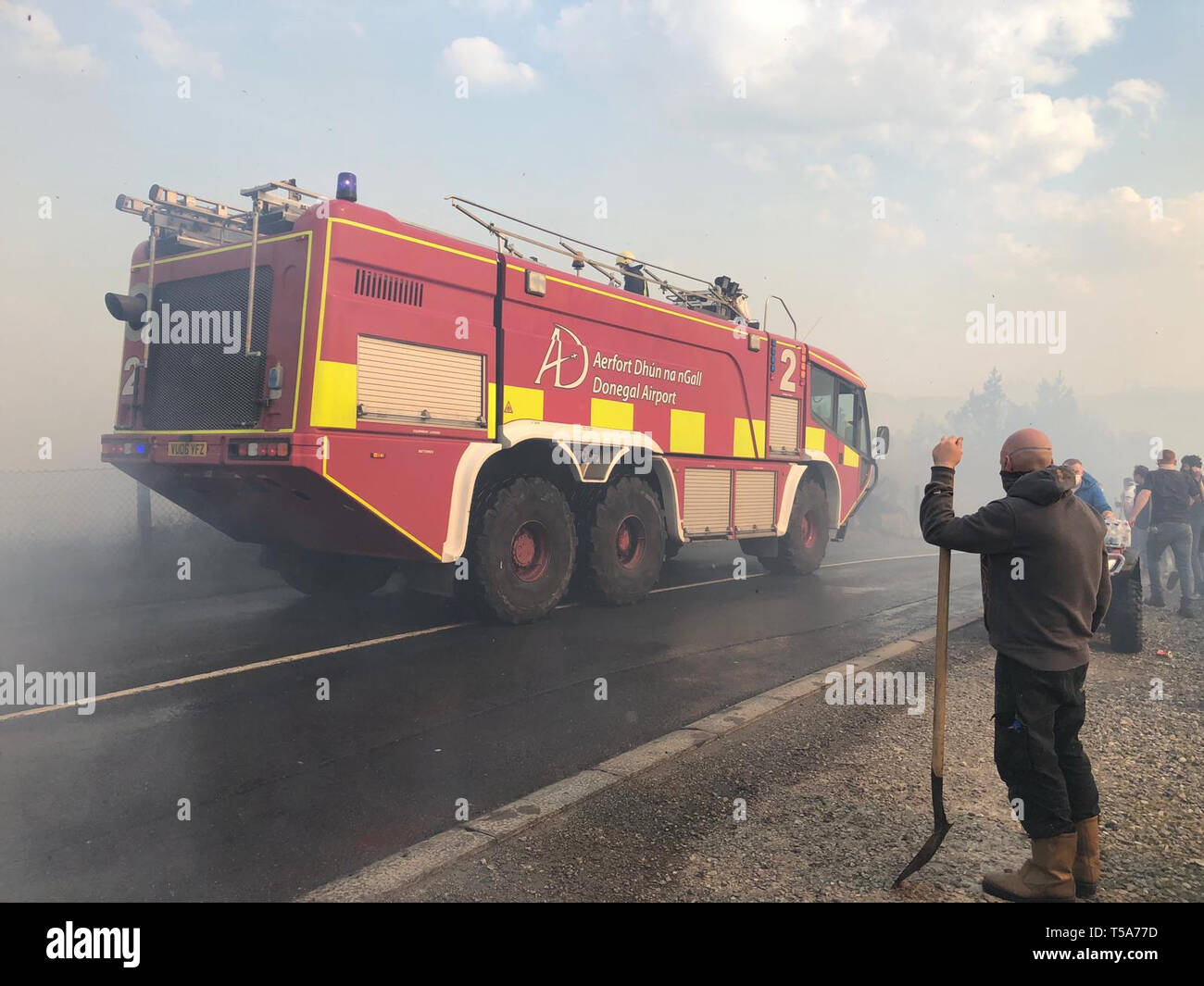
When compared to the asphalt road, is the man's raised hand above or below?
above

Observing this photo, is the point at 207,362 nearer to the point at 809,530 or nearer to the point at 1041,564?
the point at 1041,564

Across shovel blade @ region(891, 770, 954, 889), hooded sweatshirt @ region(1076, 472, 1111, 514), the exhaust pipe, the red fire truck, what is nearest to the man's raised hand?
shovel blade @ region(891, 770, 954, 889)

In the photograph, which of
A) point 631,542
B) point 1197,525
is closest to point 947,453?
point 631,542

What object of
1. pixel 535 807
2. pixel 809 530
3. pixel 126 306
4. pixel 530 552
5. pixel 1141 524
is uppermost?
pixel 126 306

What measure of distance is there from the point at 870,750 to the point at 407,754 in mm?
2482

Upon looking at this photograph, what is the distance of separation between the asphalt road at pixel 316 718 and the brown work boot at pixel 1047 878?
6.83 feet

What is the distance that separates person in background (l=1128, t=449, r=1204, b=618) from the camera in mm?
9750

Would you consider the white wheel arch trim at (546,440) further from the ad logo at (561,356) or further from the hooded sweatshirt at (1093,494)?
the hooded sweatshirt at (1093,494)

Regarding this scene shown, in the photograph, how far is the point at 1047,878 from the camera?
3021 mm

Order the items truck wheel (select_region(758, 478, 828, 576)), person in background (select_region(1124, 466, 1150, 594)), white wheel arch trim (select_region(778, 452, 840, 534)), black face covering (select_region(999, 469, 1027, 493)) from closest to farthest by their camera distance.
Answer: black face covering (select_region(999, 469, 1027, 493)), person in background (select_region(1124, 466, 1150, 594)), white wheel arch trim (select_region(778, 452, 840, 534)), truck wheel (select_region(758, 478, 828, 576))

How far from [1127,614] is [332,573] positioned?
742 cm

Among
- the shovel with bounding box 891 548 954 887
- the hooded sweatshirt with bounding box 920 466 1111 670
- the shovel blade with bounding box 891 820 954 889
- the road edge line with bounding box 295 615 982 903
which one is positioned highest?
the hooded sweatshirt with bounding box 920 466 1111 670

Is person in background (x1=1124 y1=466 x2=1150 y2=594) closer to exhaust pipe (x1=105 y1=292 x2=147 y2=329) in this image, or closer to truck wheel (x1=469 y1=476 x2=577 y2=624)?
truck wheel (x1=469 y1=476 x2=577 y2=624)
